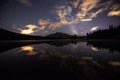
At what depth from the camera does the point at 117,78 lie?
22.2 ft

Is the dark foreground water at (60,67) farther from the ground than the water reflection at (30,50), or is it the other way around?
the dark foreground water at (60,67)

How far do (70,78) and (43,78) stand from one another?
1.90 meters

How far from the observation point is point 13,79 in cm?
679

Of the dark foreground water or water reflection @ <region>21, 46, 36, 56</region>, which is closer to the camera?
the dark foreground water

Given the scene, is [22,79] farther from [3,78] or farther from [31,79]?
[3,78]

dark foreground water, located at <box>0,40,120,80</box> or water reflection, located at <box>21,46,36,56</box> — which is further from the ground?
dark foreground water, located at <box>0,40,120,80</box>

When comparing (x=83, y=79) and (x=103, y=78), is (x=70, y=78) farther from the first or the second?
(x=103, y=78)

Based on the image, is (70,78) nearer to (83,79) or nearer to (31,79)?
(83,79)

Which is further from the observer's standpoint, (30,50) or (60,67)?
(30,50)

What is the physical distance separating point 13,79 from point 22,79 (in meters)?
0.61

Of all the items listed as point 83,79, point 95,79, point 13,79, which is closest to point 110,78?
point 95,79

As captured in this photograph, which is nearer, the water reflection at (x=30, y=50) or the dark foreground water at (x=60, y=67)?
the dark foreground water at (x=60, y=67)

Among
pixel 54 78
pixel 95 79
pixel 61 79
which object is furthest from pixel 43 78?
pixel 95 79

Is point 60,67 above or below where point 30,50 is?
above
